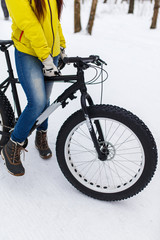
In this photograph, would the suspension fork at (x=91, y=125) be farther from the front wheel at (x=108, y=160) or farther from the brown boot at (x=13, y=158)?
the brown boot at (x=13, y=158)

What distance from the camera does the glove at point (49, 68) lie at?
1475mm

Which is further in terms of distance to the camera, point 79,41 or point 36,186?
point 79,41

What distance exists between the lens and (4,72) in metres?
3.74

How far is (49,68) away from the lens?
1.50 metres

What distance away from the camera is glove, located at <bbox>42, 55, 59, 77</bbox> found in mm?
1475

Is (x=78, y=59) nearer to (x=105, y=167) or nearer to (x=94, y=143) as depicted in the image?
(x=94, y=143)

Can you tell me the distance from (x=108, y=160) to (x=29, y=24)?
3.60 ft

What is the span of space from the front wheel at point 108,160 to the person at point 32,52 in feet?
0.94

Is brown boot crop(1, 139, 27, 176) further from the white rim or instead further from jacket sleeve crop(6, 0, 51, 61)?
jacket sleeve crop(6, 0, 51, 61)

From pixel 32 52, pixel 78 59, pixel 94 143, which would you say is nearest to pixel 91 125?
pixel 94 143

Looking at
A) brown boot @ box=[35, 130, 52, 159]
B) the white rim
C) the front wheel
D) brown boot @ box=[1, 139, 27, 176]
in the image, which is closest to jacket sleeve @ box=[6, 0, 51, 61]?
the front wheel

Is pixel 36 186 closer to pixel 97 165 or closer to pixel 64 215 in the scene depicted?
pixel 64 215

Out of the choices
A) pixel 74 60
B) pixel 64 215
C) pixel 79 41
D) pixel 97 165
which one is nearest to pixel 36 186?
pixel 64 215

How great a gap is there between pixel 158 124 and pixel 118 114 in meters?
1.49
